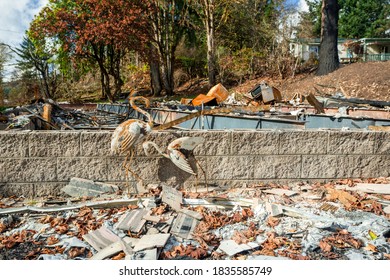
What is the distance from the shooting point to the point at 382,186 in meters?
4.45

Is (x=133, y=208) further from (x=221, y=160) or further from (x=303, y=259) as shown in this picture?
(x=303, y=259)

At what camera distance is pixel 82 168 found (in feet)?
14.8

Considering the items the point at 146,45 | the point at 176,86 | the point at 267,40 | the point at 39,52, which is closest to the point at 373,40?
the point at 267,40

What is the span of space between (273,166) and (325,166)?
2.47ft

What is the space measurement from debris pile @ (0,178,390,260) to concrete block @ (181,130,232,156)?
0.52m

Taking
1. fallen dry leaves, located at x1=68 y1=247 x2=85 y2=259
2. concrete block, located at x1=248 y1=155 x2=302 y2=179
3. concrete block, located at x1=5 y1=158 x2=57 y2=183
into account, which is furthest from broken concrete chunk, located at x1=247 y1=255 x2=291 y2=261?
concrete block, located at x1=5 y1=158 x2=57 y2=183

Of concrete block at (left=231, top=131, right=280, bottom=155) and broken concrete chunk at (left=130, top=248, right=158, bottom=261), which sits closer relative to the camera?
broken concrete chunk at (left=130, top=248, right=158, bottom=261)

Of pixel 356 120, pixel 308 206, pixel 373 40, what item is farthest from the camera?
pixel 373 40

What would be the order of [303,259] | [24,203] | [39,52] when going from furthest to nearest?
[39,52]
[24,203]
[303,259]

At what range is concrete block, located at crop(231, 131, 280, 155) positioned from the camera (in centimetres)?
455

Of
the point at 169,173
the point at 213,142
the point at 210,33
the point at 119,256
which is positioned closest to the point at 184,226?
the point at 119,256

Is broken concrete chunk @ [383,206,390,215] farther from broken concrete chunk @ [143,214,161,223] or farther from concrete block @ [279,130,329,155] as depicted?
broken concrete chunk @ [143,214,161,223]

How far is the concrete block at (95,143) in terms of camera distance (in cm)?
445

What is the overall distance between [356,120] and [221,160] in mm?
3921
